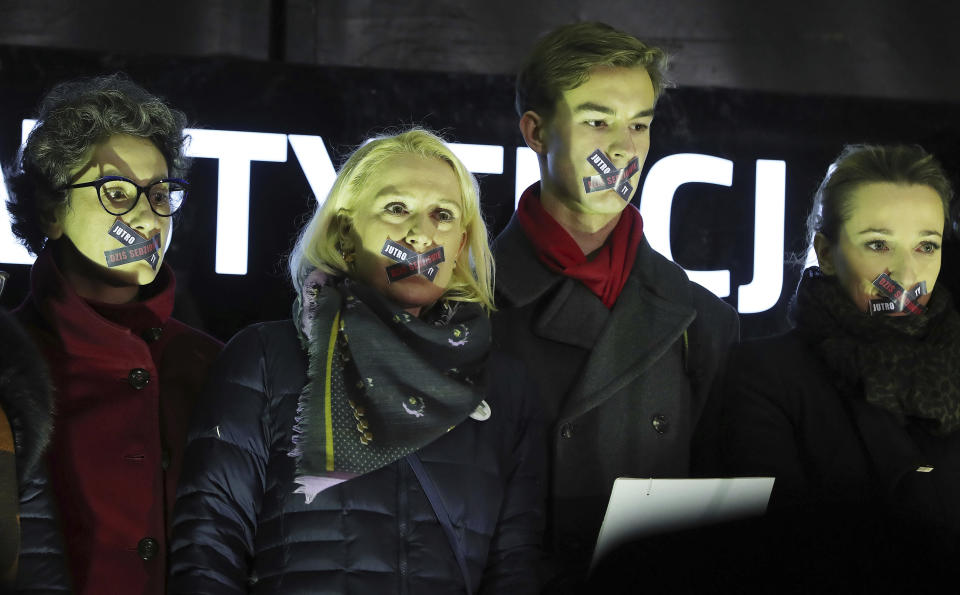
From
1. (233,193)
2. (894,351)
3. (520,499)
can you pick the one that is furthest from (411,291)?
(233,193)

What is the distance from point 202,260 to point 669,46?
1802mm

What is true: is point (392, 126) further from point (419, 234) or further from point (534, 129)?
point (419, 234)

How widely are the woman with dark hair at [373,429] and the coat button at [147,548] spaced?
0.27 metres

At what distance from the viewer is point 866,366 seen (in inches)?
110

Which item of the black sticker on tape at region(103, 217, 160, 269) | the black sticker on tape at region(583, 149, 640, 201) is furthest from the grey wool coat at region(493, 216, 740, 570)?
the black sticker on tape at region(103, 217, 160, 269)

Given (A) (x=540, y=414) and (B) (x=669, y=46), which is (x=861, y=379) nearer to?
(A) (x=540, y=414)

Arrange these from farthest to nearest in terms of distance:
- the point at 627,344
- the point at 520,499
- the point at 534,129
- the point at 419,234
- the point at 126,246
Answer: the point at 534,129 → the point at 627,344 → the point at 126,246 → the point at 419,234 → the point at 520,499

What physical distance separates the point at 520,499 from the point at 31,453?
3.18 feet

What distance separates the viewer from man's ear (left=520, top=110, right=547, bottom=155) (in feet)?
10.2

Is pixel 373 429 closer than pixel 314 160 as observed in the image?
Yes

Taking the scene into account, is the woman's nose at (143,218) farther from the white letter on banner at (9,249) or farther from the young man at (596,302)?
the white letter on banner at (9,249)

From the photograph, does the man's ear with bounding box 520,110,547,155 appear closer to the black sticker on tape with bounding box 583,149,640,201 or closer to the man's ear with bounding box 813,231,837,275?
the black sticker on tape with bounding box 583,149,640,201

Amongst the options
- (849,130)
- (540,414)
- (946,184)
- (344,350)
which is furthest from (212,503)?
(849,130)

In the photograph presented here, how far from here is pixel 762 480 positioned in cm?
235
